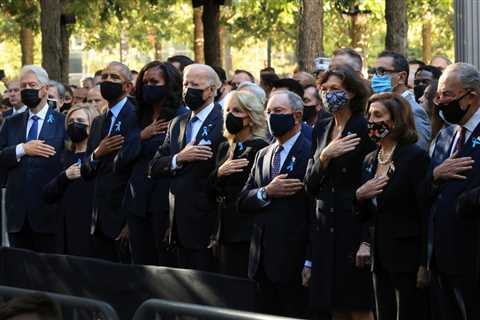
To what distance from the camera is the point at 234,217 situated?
9.73m

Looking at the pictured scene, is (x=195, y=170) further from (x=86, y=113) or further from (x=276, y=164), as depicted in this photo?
(x=86, y=113)

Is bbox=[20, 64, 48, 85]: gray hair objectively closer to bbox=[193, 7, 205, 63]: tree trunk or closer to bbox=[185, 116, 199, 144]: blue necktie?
bbox=[185, 116, 199, 144]: blue necktie

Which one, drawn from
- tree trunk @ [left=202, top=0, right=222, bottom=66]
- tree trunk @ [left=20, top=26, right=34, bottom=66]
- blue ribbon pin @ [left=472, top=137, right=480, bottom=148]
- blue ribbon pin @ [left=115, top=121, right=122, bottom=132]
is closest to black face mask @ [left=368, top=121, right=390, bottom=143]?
blue ribbon pin @ [left=472, top=137, right=480, bottom=148]

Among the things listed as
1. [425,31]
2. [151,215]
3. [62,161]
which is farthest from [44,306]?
[425,31]

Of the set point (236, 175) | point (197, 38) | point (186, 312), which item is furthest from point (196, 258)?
point (197, 38)

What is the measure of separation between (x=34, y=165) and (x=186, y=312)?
6.49 metres

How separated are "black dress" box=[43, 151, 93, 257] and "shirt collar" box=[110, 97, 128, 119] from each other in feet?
2.47

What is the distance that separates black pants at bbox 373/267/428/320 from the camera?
8.35 m

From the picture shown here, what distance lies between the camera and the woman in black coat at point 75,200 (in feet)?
38.4

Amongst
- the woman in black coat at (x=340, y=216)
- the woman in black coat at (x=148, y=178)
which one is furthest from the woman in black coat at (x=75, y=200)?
the woman in black coat at (x=340, y=216)

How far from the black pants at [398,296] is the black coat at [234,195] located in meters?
1.54

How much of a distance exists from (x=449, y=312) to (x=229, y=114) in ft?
8.43

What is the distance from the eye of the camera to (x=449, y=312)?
26.0 ft

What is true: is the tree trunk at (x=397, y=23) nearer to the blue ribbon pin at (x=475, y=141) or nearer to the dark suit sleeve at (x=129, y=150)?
the dark suit sleeve at (x=129, y=150)
